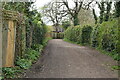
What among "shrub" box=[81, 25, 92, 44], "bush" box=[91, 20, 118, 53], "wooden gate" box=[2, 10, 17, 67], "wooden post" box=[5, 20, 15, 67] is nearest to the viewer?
"wooden gate" box=[2, 10, 17, 67]

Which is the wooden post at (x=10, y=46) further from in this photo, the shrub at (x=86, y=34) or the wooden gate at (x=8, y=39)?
the shrub at (x=86, y=34)

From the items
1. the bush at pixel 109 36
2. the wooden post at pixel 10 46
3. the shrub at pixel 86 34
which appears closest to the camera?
the wooden post at pixel 10 46

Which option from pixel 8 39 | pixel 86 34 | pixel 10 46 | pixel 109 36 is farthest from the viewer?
pixel 86 34

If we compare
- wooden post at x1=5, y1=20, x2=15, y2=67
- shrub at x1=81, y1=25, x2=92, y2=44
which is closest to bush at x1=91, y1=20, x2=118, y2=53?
shrub at x1=81, y1=25, x2=92, y2=44

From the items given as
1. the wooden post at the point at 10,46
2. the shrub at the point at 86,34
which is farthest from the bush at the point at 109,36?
the wooden post at the point at 10,46

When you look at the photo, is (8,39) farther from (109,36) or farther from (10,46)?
(109,36)

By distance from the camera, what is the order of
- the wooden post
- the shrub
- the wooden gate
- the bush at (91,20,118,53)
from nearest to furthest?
the wooden gate < the wooden post < the bush at (91,20,118,53) < the shrub

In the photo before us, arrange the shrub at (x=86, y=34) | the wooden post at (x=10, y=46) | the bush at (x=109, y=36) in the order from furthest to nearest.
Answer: the shrub at (x=86, y=34) → the bush at (x=109, y=36) → the wooden post at (x=10, y=46)

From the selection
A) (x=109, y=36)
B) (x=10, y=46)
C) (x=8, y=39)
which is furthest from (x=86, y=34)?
(x=8, y=39)

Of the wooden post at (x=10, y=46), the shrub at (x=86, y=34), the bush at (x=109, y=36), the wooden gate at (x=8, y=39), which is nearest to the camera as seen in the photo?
→ the wooden gate at (x=8, y=39)

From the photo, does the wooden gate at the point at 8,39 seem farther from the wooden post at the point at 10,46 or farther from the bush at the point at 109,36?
the bush at the point at 109,36

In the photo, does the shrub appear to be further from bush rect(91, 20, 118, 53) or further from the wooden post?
the wooden post

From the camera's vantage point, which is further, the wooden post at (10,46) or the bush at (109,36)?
the bush at (109,36)

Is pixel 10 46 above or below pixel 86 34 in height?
below
